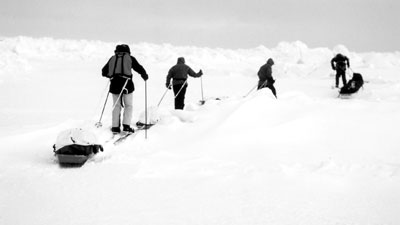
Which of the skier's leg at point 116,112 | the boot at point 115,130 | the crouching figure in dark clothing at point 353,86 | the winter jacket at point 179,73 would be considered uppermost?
the winter jacket at point 179,73

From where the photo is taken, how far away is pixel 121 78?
6008 mm

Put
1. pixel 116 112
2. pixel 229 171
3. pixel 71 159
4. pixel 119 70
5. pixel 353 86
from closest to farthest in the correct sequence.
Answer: pixel 229 171
pixel 71 159
pixel 119 70
pixel 116 112
pixel 353 86

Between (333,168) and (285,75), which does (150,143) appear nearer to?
(333,168)

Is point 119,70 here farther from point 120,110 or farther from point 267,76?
point 267,76

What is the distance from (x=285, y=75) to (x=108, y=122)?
24.3m

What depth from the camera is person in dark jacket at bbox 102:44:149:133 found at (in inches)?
233

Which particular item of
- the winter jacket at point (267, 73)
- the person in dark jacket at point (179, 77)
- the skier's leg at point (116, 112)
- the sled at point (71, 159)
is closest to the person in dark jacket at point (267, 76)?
the winter jacket at point (267, 73)

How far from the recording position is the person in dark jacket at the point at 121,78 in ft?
19.4

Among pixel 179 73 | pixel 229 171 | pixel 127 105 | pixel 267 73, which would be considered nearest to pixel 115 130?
pixel 127 105

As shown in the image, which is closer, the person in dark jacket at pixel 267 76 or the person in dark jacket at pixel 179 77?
the person in dark jacket at pixel 179 77

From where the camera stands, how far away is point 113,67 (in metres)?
5.95

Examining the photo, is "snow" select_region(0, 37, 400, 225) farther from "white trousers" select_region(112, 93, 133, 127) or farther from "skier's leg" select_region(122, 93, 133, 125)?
"skier's leg" select_region(122, 93, 133, 125)

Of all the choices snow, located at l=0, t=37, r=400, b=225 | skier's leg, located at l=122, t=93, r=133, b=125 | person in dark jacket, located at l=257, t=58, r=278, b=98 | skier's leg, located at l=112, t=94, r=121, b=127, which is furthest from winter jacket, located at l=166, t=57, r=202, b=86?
person in dark jacket, located at l=257, t=58, r=278, b=98

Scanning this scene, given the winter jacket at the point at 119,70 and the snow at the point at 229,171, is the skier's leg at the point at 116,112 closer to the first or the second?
the winter jacket at the point at 119,70
